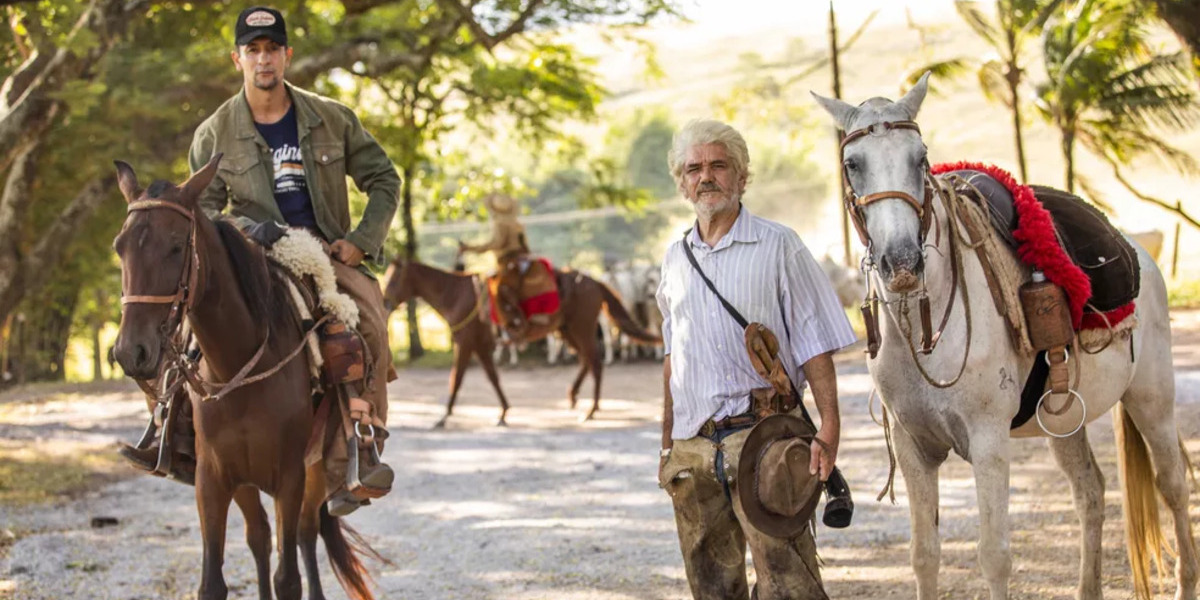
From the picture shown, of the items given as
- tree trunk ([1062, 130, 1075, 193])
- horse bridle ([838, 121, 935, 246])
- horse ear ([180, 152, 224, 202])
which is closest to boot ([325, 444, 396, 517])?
horse ear ([180, 152, 224, 202])

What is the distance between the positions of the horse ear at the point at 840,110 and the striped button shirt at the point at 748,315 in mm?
637

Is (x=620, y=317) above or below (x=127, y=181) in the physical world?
below

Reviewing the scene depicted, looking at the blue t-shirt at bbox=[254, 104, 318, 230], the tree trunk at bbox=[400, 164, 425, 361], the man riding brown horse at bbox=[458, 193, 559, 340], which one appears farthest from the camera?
the tree trunk at bbox=[400, 164, 425, 361]

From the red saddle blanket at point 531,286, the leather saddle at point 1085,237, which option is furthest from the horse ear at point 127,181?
the red saddle blanket at point 531,286

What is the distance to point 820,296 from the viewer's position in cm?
407

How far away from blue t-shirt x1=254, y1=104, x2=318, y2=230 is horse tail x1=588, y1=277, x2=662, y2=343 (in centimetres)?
1118

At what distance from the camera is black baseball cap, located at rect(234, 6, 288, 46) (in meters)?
5.68

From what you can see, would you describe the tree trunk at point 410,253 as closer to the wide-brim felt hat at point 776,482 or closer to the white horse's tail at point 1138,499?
the white horse's tail at point 1138,499

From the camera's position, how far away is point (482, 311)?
1614cm

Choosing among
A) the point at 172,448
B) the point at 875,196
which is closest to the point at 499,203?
the point at 172,448

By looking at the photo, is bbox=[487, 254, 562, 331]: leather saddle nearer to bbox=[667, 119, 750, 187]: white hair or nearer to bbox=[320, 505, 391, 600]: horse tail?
bbox=[320, 505, 391, 600]: horse tail

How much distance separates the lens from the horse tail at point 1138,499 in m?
6.14

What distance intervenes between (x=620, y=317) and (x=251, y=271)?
474 inches

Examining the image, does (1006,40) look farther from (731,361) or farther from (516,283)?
(731,361)
